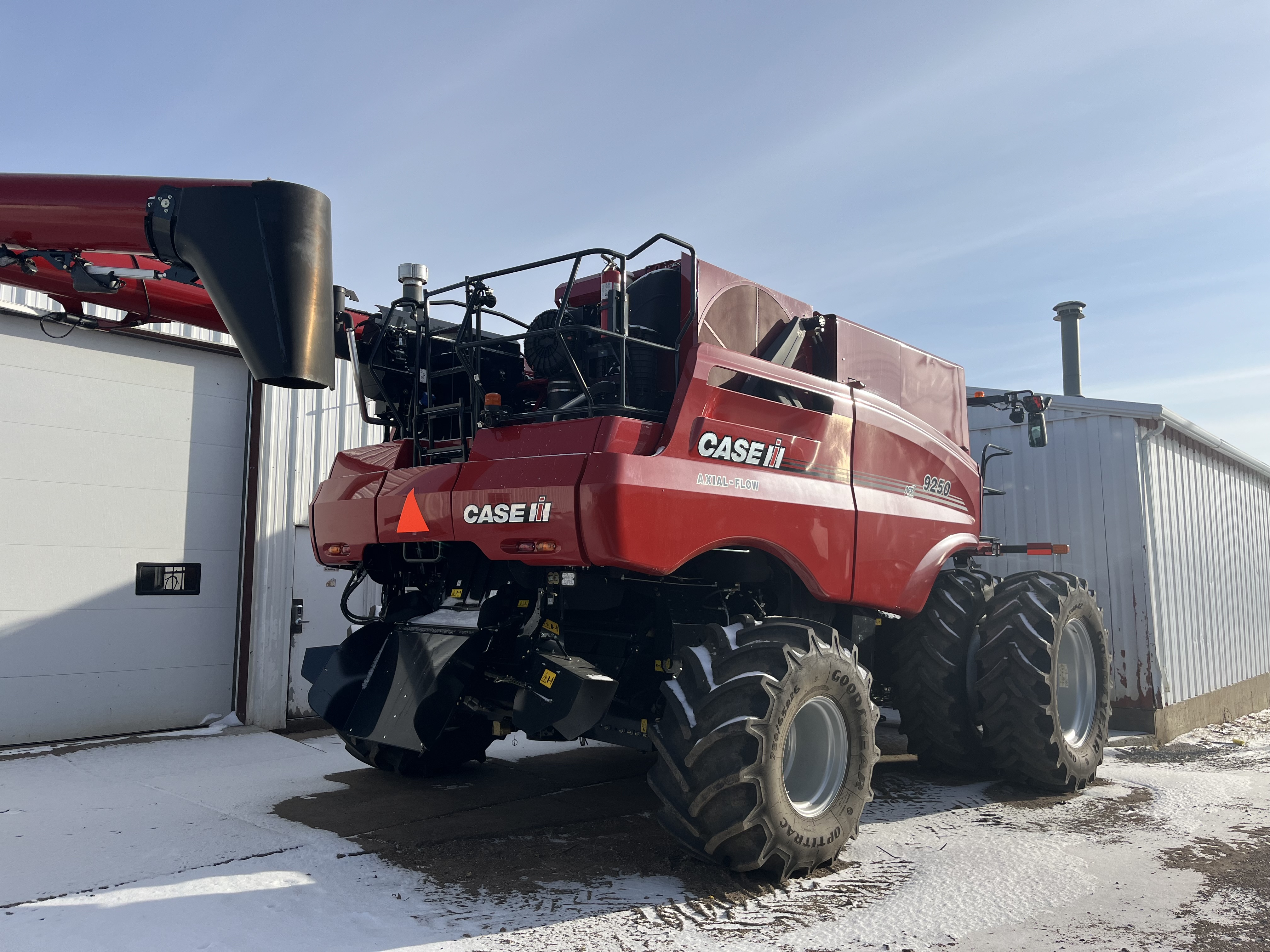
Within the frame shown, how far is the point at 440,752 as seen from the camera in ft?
21.6

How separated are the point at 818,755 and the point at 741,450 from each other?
1.66 m

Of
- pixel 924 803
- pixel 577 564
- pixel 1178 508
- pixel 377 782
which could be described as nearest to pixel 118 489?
pixel 377 782

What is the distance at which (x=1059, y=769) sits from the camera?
20.7 ft

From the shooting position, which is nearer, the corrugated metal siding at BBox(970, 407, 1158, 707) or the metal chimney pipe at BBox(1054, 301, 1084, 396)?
the corrugated metal siding at BBox(970, 407, 1158, 707)

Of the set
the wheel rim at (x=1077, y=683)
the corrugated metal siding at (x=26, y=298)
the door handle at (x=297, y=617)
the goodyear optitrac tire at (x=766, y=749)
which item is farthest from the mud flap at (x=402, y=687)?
the corrugated metal siding at (x=26, y=298)

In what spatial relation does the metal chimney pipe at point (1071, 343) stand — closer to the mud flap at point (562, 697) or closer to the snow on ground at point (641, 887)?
the snow on ground at point (641, 887)

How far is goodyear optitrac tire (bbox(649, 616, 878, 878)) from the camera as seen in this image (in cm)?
418

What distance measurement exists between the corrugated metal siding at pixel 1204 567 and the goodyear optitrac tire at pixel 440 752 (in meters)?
7.03

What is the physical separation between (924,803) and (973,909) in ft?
6.56

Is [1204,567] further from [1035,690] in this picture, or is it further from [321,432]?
[321,432]

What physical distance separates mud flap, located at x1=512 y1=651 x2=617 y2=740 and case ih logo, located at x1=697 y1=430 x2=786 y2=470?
4.10 feet

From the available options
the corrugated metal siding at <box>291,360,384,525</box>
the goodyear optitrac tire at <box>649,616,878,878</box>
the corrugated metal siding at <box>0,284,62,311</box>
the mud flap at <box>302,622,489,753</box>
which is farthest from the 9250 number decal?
the corrugated metal siding at <box>0,284,62,311</box>

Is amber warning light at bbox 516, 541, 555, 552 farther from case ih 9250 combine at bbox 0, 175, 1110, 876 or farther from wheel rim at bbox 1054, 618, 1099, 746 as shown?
wheel rim at bbox 1054, 618, 1099, 746

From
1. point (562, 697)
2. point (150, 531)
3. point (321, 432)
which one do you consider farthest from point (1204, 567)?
point (150, 531)
